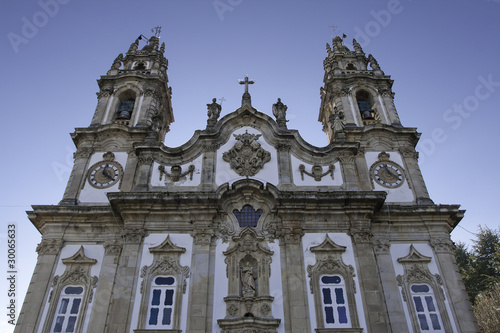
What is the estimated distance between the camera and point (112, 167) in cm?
2059

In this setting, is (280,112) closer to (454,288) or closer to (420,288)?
(420,288)

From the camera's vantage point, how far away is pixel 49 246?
17359 millimetres

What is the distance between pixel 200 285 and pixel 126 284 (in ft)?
9.52

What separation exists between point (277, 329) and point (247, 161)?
315 inches

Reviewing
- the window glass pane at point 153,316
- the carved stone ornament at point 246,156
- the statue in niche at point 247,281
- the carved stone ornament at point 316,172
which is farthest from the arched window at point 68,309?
the carved stone ornament at point 316,172

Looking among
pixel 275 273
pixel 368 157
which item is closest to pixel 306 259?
pixel 275 273

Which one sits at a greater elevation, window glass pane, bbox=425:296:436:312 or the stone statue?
the stone statue

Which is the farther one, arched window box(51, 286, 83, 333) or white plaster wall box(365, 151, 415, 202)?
white plaster wall box(365, 151, 415, 202)

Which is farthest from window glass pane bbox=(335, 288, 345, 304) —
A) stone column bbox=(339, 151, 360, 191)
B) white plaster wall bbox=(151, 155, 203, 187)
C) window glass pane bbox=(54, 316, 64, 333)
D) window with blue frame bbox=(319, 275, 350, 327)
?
window glass pane bbox=(54, 316, 64, 333)

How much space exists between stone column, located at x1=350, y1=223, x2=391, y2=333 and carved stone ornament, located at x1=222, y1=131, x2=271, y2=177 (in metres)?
5.17

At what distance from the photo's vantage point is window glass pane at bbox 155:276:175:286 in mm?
16391

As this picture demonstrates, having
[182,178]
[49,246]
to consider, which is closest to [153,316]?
[49,246]

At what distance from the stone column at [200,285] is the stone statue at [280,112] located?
755 centimetres

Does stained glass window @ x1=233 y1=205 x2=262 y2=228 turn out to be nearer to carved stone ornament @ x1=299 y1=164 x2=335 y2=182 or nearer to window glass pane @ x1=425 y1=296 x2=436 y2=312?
carved stone ornament @ x1=299 y1=164 x2=335 y2=182
